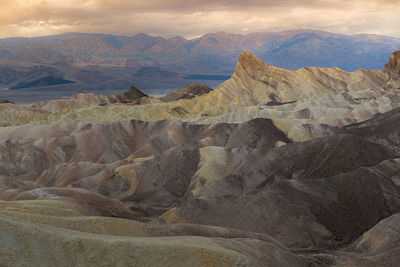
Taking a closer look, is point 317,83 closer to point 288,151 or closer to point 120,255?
point 288,151

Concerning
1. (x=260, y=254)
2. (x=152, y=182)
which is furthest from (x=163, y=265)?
(x=152, y=182)

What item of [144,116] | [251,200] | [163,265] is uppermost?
[163,265]

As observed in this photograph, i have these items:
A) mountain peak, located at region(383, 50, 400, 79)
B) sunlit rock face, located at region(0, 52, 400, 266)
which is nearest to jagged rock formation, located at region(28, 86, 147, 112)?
sunlit rock face, located at region(0, 52, 400, 266)

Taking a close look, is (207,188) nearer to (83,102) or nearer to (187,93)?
(83,102)

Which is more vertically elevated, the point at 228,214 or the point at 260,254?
the point at 260,254

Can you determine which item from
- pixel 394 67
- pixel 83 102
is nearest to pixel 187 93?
pixel 83 102

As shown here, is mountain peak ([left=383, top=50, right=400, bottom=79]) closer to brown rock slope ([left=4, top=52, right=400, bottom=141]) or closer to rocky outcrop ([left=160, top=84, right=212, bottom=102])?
brown rock slope ([left=4, top=52, right=400, bottom=141])

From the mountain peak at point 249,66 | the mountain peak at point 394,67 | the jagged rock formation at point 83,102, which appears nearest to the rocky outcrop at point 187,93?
the jagged rock formation at point 83,102

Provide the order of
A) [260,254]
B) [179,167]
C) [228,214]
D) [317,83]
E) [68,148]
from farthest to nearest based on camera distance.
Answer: [317,83]
[68,148]
[179,167]
[228,214]
[260,254]

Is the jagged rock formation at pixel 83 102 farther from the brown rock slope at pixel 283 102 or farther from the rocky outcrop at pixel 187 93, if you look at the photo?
the brown rock slope at pixel 283 102
